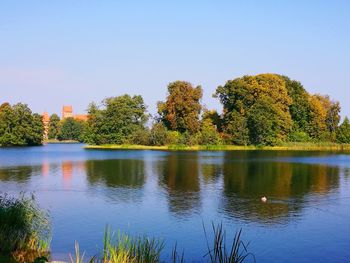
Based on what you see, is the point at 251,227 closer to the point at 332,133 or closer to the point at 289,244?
the point at 289,244

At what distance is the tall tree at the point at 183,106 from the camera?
9312 cm

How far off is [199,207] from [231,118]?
7097cm

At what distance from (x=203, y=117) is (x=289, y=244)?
8317 centimetres

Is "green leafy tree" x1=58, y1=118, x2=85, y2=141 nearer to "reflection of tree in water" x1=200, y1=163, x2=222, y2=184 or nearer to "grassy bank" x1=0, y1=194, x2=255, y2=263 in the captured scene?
"reflection of tree in water" x1=200, y1=163, x2=222, y2=184

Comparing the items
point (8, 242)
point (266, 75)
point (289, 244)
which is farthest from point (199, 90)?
point (8, 242)

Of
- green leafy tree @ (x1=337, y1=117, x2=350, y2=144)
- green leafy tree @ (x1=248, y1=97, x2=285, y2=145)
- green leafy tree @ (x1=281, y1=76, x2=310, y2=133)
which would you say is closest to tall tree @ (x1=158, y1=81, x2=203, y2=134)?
green leafy tree @ (x1=248, y1=97, x2=285, y2=145)

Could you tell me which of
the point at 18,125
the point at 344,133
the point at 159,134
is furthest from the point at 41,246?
the point at 18,125

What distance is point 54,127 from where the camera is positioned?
7106 inches

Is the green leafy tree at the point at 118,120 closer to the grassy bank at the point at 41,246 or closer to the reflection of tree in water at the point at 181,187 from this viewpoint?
the reflection of tree in water at the point at 181,187

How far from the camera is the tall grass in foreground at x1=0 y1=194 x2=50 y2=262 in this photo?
1184cm

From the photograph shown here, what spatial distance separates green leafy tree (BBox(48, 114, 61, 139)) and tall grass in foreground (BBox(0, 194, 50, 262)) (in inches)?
6535

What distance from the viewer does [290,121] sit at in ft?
304

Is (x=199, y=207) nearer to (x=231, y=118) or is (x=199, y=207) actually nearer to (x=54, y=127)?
(x=231, y=118)

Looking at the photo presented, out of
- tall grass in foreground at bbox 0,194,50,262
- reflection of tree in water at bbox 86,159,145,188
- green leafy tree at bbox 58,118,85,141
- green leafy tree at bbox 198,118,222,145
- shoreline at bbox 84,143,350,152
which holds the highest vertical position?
green leafy tree at bbox 58,118,85,141
